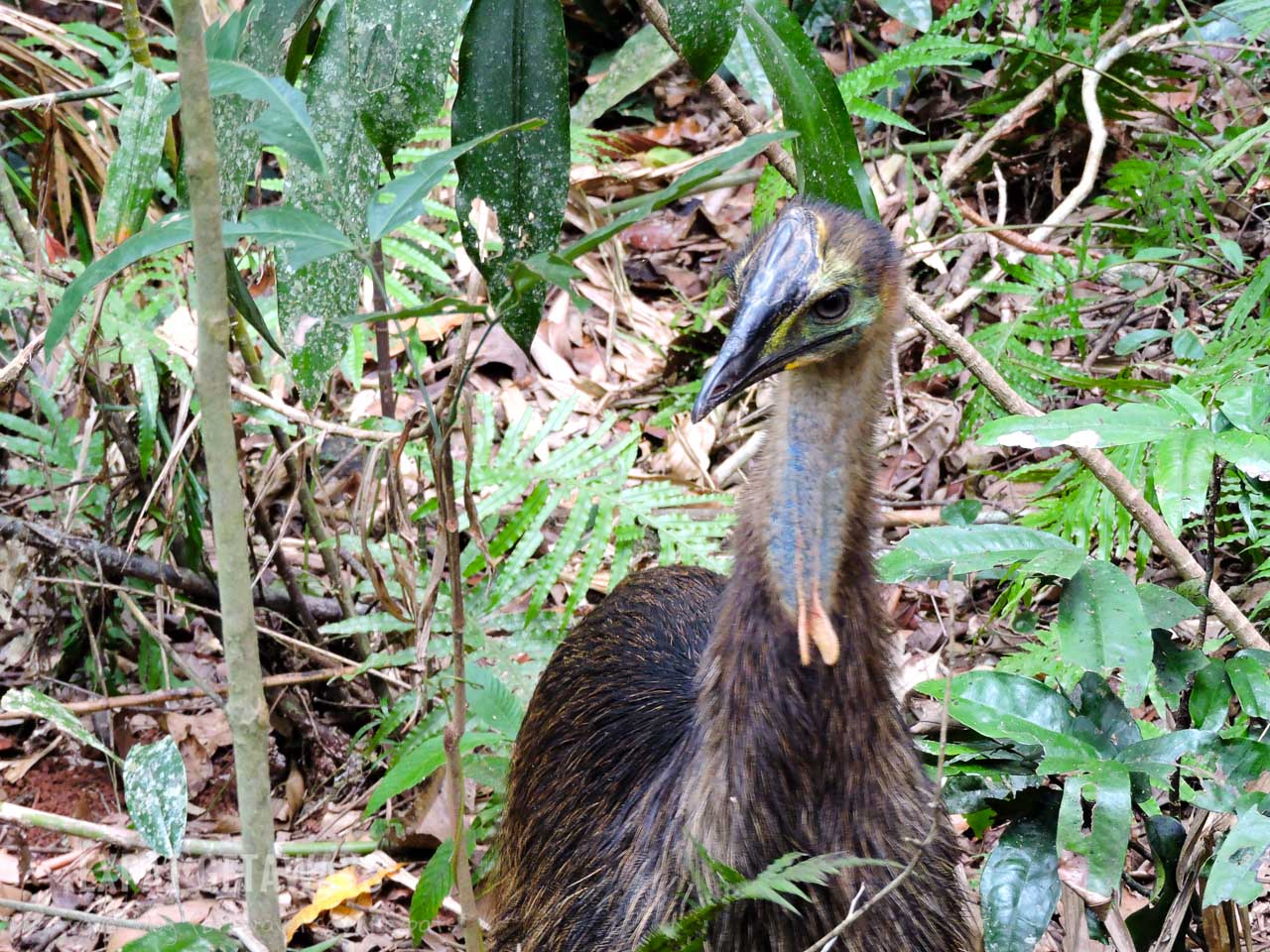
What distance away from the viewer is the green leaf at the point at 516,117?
2.19 m

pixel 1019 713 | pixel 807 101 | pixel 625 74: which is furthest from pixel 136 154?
pixel 625 74

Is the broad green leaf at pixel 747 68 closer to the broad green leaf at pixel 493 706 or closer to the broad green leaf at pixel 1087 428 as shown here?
the broad green leaf at pixel 1087 428

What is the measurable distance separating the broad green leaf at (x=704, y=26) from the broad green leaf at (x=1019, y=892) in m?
1.37


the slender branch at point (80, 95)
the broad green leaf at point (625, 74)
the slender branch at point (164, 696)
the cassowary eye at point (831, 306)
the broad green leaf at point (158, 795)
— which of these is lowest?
the slender branch at point (164, 696)

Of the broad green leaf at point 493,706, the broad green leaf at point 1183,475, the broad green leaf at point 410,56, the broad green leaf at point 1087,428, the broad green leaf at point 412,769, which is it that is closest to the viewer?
the broad green leaf at point 410,56

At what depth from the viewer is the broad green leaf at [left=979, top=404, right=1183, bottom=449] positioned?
2328 mm

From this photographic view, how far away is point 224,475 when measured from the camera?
62.9 inches

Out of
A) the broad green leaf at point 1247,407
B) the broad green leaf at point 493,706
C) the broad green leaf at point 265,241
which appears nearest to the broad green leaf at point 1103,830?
the broad green leaf at point 1247,407

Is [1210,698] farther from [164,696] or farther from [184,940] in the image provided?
[164,696]

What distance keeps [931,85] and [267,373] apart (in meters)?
3.72

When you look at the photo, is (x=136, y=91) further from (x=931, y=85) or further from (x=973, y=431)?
(x=931, y=85)

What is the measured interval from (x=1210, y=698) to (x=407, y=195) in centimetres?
162

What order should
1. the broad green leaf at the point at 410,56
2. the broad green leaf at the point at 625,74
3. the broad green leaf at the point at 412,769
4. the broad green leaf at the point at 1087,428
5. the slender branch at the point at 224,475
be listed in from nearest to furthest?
the slender branch at the point at 224,475, the broad green leaf at the point at 410,56, the broad green leaf at the point at 1087,428, the broad green leaf at the point at 412,769, the broad green leaf at the point at 625,74

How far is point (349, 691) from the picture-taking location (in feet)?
14.0
